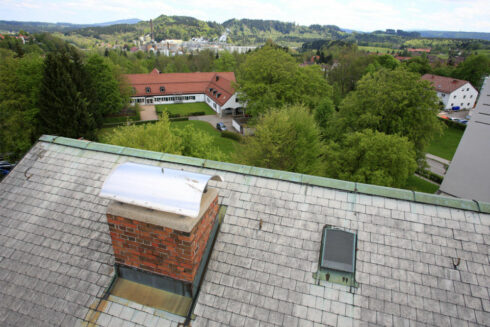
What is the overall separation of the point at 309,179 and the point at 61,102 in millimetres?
30917

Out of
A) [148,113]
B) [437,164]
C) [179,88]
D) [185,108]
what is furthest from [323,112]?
[179,88]

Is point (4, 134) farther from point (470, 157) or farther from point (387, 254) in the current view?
point (470, 157)

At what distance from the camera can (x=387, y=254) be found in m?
6.18

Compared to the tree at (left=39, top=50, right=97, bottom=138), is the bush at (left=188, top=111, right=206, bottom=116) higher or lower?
lower

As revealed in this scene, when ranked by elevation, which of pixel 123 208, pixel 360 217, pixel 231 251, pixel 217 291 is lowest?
pixel 217 291

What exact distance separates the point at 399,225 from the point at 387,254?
32.0 inches

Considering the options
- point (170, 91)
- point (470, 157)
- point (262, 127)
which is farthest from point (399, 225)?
point (170, 91)

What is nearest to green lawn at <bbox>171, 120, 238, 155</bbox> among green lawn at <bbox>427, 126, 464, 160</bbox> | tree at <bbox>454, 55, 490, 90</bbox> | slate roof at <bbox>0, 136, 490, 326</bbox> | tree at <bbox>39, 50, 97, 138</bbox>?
tree at <bbox>39, 50, 97, 138</bbox>

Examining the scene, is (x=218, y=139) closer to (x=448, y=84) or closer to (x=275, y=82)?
(x=275, y=82)

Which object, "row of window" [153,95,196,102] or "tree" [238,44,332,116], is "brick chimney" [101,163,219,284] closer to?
"tree" [238,44,332,116]

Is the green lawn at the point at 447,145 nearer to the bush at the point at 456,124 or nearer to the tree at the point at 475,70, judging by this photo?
the bush at the point at 456,124

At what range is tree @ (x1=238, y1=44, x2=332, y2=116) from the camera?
38.5 metres

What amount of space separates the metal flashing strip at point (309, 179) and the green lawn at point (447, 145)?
122 feet

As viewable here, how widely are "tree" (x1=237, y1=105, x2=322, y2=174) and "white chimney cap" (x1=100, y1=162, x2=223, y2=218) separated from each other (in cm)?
1653
